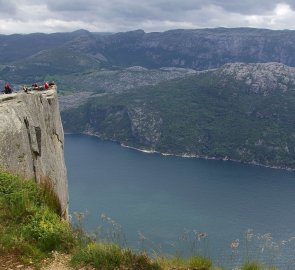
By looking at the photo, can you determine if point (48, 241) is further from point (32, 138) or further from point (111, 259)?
point (32, 138)

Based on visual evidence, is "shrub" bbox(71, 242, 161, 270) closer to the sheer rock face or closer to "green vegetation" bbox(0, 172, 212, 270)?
"green vegetation" bbox(0, 172, 212, 270)

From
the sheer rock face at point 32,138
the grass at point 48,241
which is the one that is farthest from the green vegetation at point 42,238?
the sheer rock face at point 32,138

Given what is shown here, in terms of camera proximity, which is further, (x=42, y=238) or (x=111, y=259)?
(x=42, y=238)

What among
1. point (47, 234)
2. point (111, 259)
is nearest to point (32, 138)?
point (47, 234)

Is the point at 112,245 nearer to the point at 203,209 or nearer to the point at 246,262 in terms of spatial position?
the point at 246,262

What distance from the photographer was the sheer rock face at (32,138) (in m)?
15.1

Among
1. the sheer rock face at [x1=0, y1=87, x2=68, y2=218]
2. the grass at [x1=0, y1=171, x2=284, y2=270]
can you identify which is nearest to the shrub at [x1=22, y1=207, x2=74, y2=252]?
the grass at [x1=0, y1=171, x2=284, y2=270]

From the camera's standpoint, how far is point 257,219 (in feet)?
580

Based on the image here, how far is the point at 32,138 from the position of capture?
691 inches

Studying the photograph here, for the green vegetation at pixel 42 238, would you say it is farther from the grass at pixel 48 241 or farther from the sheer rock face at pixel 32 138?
the sheer rock face at pixel 32 138

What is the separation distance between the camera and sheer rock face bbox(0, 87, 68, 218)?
15.1 m

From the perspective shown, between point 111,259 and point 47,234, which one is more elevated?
point 47,234

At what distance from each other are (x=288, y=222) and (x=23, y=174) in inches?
6797

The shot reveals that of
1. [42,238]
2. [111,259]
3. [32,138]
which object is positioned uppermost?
[32,138]
